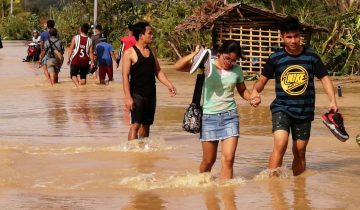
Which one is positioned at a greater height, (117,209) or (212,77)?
(212,77)

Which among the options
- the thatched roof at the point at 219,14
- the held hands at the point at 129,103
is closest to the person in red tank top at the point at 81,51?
the thatched roof at the point at 219,14

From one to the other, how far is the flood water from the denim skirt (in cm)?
49

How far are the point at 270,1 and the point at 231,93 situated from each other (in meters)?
18.9

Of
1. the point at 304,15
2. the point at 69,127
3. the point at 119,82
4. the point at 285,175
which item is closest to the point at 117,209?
the point at 285,175

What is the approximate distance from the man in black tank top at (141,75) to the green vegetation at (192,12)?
1282 centimetres

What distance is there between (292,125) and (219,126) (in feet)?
2.48

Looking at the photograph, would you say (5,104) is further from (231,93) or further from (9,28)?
(9,28)

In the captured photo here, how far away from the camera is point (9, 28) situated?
66812mm

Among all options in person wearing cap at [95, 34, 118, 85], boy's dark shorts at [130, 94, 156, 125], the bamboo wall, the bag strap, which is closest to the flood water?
boy's dark shorts at [130, 94, 156, 125]

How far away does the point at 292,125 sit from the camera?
26.7ft

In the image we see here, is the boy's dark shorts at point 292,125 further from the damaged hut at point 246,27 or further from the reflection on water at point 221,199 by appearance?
the damaged hut at point 246,27

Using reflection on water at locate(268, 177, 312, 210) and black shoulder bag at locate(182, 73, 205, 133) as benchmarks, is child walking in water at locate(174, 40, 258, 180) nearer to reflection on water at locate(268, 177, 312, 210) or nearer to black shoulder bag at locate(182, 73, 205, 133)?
black shoulder bag at locate(182, 73, 205, 133)

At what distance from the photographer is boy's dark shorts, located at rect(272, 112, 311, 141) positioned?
8023 mm

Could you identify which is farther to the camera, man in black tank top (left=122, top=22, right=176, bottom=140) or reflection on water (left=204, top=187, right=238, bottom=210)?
man in black tank top (left=122, top=22, right=176, bottom=140)
